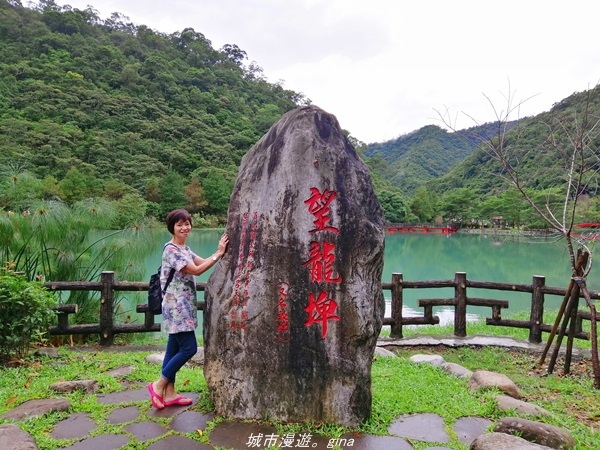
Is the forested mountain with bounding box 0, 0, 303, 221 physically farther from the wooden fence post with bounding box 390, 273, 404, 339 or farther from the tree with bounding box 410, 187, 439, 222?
the tree with bounding box 410, 187, 439, 222

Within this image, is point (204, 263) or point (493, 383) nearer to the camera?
point (204, 263)

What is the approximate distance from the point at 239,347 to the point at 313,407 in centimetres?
61

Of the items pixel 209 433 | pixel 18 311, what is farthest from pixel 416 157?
pixel 209 433

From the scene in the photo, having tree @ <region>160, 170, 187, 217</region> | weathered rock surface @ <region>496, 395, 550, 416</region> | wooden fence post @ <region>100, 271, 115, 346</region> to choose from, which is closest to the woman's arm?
weathered rock surface @ <region>496, 395, 550, 416</region>

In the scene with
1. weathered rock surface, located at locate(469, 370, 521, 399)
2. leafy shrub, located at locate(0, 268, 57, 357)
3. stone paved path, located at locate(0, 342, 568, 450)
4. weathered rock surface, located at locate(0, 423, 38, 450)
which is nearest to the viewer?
weathered rock surface, located at locate(0, 423, 38, 450)

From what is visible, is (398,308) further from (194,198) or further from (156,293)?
(194,198)

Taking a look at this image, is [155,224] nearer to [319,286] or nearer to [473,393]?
[319,286]

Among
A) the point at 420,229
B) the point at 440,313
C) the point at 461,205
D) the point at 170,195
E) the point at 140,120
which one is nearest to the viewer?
the point at 440,313

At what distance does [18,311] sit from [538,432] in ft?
14.5

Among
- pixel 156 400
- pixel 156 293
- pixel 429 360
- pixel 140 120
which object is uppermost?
pixel 140 120

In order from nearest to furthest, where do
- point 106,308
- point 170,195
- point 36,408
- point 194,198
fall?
1. point 36,408
2. point 106,308
3. point 170,195
4. point 194,198

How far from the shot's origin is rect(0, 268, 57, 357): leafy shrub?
395 centimetres

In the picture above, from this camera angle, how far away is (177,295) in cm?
280

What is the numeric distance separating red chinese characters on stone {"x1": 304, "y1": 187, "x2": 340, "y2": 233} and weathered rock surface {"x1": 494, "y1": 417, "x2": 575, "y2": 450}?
5.28 feet
